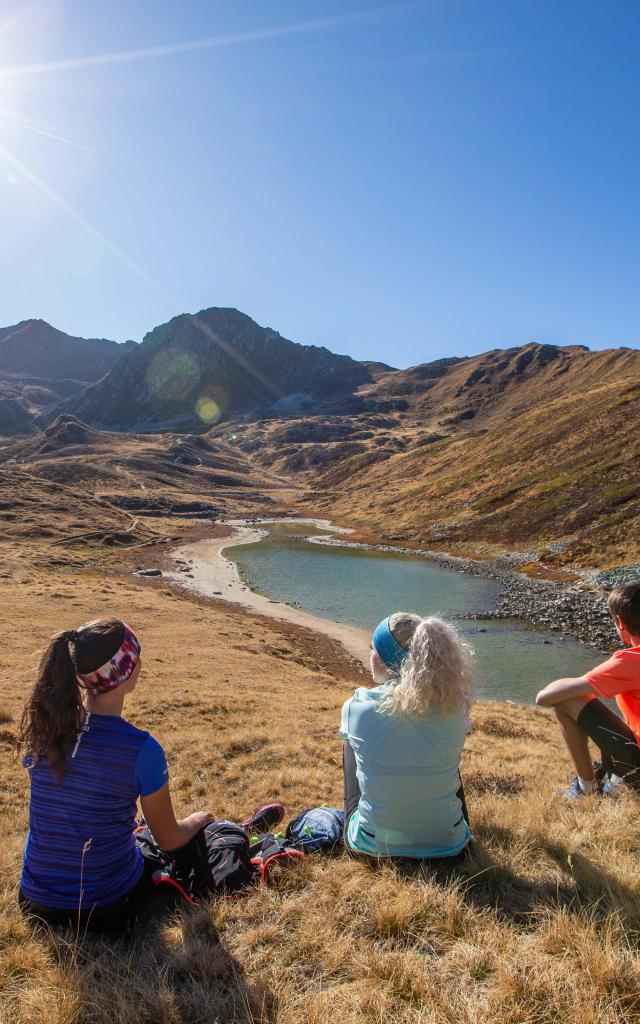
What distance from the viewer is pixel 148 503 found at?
11344 cm

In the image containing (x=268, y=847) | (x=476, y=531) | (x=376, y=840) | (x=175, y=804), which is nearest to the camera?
(x=376, y=840)

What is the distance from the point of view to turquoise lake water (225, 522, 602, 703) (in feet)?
88.3

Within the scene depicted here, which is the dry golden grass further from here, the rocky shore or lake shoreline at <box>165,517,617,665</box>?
the rocky shore

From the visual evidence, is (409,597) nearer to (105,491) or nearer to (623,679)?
(623,679)

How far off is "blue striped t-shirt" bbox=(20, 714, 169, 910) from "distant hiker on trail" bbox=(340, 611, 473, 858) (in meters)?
1.97

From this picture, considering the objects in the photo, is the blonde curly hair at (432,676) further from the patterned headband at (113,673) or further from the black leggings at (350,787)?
the patterned headband at (113,673)

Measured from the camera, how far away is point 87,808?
4.20 metres

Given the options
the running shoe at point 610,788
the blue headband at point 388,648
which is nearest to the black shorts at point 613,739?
the running shoe at point 610,788

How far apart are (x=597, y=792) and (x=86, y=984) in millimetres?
6196

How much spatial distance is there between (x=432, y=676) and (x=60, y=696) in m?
3.22

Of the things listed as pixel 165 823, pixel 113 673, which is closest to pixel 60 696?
pixel 113 673

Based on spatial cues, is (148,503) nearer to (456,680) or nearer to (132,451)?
(132,451)

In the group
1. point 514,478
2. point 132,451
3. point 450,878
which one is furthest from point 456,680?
point 132,451

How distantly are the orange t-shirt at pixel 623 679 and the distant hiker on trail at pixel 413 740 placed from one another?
212 cm
